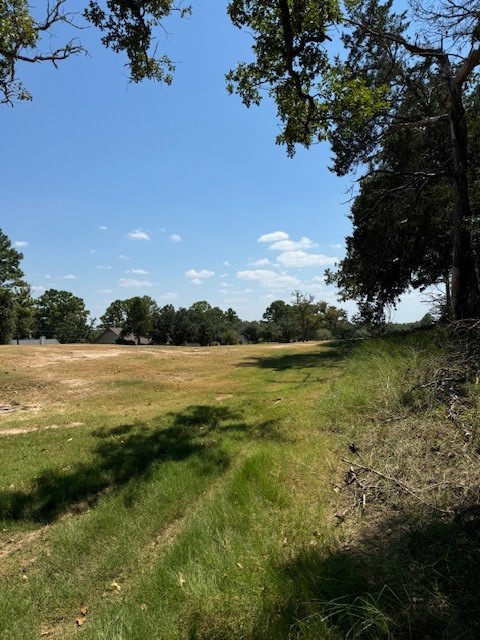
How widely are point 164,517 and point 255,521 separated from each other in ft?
4.10

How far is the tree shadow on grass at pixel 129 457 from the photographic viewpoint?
203 inches

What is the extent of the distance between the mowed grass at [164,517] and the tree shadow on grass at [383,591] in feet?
0.10

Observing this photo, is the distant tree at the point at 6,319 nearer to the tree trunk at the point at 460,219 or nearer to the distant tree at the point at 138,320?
the distant tree at the point at 138,320

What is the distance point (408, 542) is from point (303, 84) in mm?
8511

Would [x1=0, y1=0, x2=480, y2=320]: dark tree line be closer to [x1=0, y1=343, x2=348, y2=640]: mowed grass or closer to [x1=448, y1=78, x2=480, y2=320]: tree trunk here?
[x1=448, y1=78, x2=480, y2=320]: tree trunk

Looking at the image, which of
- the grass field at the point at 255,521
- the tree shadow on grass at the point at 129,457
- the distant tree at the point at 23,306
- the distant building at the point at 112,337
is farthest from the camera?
the distant building at the point at 112,337

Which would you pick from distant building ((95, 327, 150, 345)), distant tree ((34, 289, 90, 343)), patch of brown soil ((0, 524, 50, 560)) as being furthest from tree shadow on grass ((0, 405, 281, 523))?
distant tree ((34, 289, 90, 343))

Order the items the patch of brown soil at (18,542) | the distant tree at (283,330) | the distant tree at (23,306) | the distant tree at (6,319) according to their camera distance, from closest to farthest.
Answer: the patch of brown soil at (18,542)
the distant tree at (6,319)
the distant tree at (23,306)
the distant tree at (283,330)

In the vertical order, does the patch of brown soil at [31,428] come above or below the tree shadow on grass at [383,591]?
below

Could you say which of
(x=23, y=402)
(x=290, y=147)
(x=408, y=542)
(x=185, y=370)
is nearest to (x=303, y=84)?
(x=290, y=147)

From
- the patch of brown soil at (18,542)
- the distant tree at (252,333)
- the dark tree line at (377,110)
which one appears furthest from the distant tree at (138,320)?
the patch of brown soil at (18,542)

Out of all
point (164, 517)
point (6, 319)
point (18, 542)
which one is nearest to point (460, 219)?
point (164, 517)

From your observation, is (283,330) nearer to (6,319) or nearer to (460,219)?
(6,319)

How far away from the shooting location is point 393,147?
15.8 m
